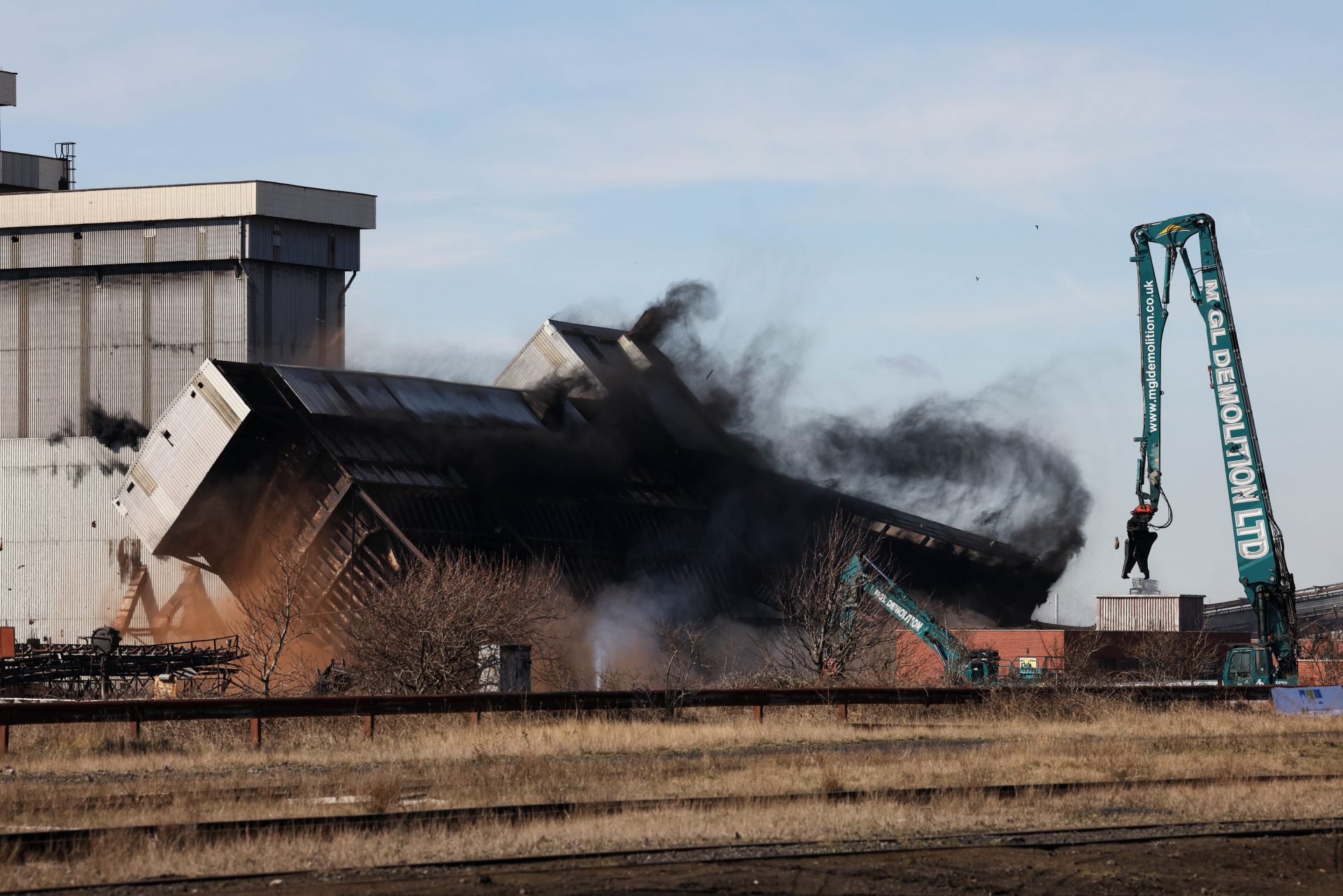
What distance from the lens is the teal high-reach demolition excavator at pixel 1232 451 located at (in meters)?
34.7

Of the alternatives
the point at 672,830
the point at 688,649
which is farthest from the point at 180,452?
the point at 672,830

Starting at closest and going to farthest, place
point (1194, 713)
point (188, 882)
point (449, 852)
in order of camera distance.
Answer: point (188, 882), point (449, 852), point (1194, 713)

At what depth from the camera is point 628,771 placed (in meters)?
18.5

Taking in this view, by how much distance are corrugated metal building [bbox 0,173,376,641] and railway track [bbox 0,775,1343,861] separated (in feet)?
142

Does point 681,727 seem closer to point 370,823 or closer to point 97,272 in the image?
point 370,823

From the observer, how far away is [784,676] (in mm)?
34531

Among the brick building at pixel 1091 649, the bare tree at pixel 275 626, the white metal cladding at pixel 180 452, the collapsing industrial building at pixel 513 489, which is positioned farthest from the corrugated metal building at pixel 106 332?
the brick building at pixel 1091 649

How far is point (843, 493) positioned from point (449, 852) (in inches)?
1643

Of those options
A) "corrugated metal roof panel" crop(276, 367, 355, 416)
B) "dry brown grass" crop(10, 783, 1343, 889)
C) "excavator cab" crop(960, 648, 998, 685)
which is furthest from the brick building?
"dry brown grass" crop(10, 783, 1343, 889)

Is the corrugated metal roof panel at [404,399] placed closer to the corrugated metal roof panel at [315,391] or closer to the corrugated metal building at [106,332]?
A: the corrugated metal roof panel at [315,391]

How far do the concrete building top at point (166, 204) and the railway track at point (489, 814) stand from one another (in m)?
44.6

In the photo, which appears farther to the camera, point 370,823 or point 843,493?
point 843,493

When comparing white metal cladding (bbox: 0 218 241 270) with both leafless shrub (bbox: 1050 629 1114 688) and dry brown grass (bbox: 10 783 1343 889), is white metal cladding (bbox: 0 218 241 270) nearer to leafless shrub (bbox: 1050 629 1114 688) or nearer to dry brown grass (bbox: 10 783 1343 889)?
leafless shrub (bbox: 1050 629 1114 688)

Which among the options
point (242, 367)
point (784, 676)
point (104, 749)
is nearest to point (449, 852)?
point (104, 749)
